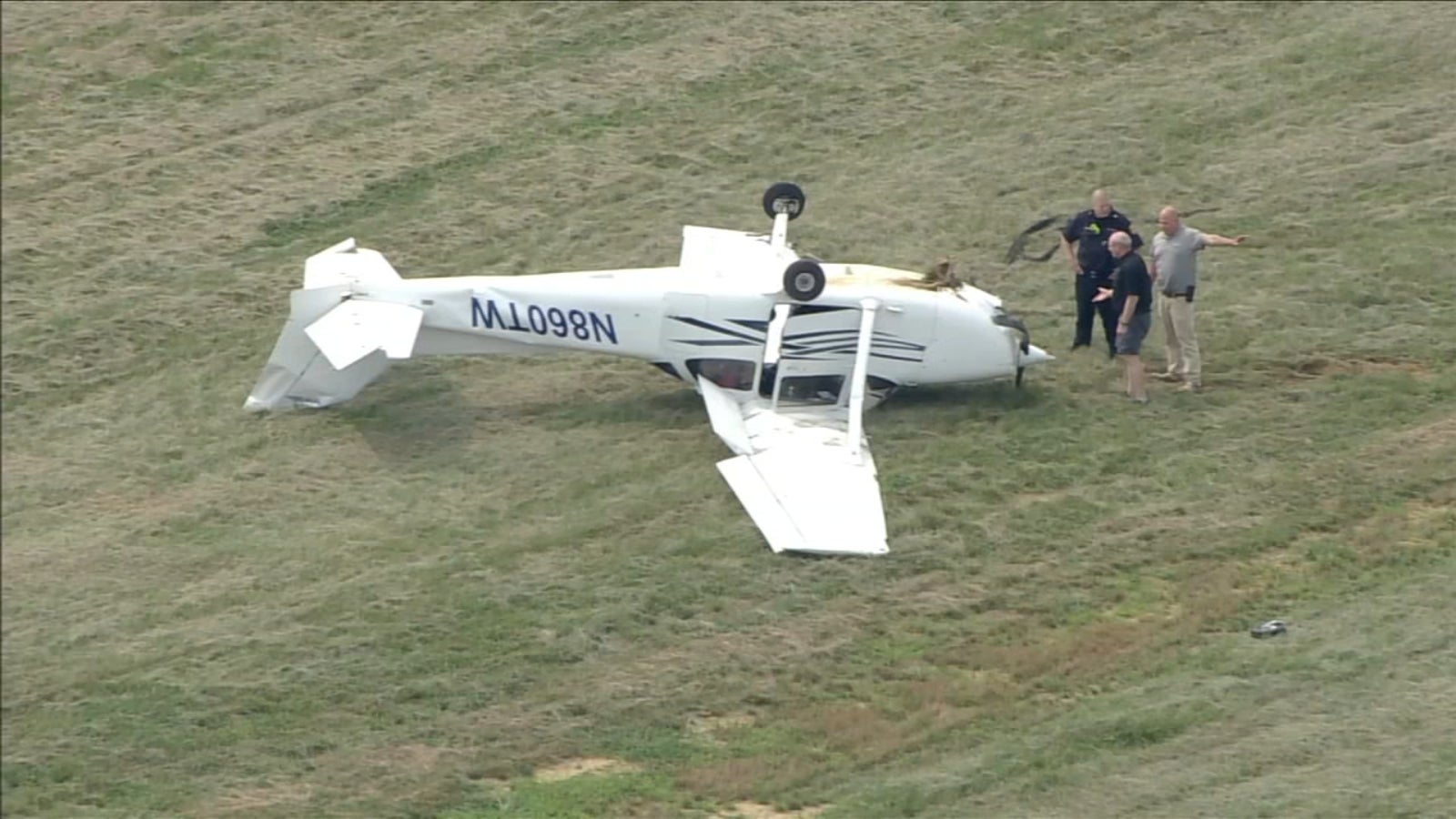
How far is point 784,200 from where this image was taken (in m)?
22.2

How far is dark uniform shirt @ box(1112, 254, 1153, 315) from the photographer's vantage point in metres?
21.0

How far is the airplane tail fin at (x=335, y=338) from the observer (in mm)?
19906

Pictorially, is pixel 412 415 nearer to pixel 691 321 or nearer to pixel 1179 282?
pixel 691 321

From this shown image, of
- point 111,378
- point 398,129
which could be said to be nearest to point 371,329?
point 111,378

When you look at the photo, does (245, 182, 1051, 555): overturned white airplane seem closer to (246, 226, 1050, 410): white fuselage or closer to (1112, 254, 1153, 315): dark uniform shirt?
(246, 226, 1050, 410): white fuselage

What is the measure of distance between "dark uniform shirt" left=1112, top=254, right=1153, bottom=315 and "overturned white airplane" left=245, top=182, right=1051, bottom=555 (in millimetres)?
1105

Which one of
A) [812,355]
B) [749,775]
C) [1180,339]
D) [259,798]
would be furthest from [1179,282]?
[259,798]

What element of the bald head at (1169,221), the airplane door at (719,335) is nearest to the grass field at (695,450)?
the airplane door at (719,335)

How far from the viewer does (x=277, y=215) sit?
26.2 m

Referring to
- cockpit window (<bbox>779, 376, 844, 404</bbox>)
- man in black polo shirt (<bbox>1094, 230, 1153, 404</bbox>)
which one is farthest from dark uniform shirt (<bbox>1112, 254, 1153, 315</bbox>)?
cockpit window (<bbox>779, 376, 844, 404</bbox>)

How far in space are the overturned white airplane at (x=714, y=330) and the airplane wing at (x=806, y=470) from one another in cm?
3

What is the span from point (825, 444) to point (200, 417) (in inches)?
254

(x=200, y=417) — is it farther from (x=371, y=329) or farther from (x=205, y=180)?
(x=205, y=180)

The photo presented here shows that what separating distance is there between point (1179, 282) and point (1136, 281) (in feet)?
1.62
